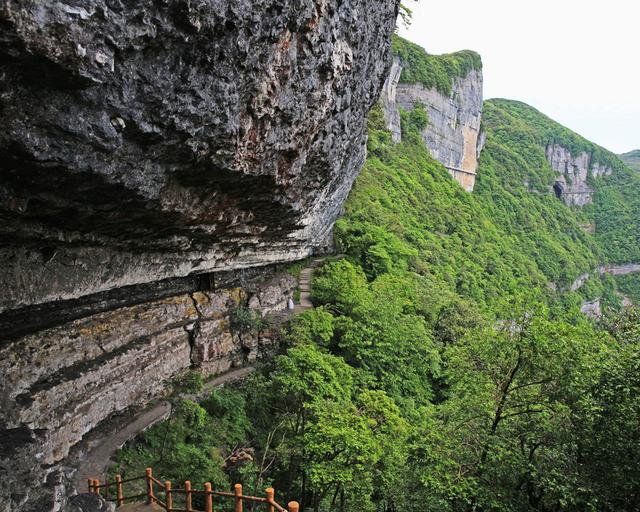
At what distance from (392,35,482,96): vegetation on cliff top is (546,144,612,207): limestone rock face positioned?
4057cm

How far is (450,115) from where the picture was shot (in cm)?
5847

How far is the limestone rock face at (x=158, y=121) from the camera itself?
360 centimetres

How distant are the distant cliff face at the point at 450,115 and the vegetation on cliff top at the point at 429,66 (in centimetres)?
39

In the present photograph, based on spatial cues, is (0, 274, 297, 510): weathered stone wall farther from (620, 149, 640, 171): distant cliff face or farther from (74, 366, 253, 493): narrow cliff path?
(620, 149, 640, 171): distant cliff face

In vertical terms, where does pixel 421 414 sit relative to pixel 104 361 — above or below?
below

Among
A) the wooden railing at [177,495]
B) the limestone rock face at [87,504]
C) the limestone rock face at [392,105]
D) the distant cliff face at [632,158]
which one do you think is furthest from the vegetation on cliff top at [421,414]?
the distant cliff face at [632,158]

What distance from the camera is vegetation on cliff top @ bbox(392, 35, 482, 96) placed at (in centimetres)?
5309

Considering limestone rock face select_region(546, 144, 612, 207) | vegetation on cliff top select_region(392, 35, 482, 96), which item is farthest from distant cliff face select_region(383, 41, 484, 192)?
limestone rock face select_region(546, 144, 612, 207)

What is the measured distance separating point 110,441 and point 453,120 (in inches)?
2293

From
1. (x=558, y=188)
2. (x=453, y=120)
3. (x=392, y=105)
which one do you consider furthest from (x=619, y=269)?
(x=392, y=105)

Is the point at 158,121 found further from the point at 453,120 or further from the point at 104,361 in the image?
the point at 453,120

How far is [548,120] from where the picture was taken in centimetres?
10906

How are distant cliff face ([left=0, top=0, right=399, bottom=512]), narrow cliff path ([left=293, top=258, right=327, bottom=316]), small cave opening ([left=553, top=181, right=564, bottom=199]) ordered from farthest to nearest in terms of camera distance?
1. small cave opening ([left=553, top=181, right=564, bottom=199])
2. narrow cliff path ([left=293, top=258, right=327, bottom=316])
3. distant cliff face ([left=0, top=0, right=399, bottom=512])

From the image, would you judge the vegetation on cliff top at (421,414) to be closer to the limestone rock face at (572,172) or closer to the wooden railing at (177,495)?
the wooden railing at (177,495)
